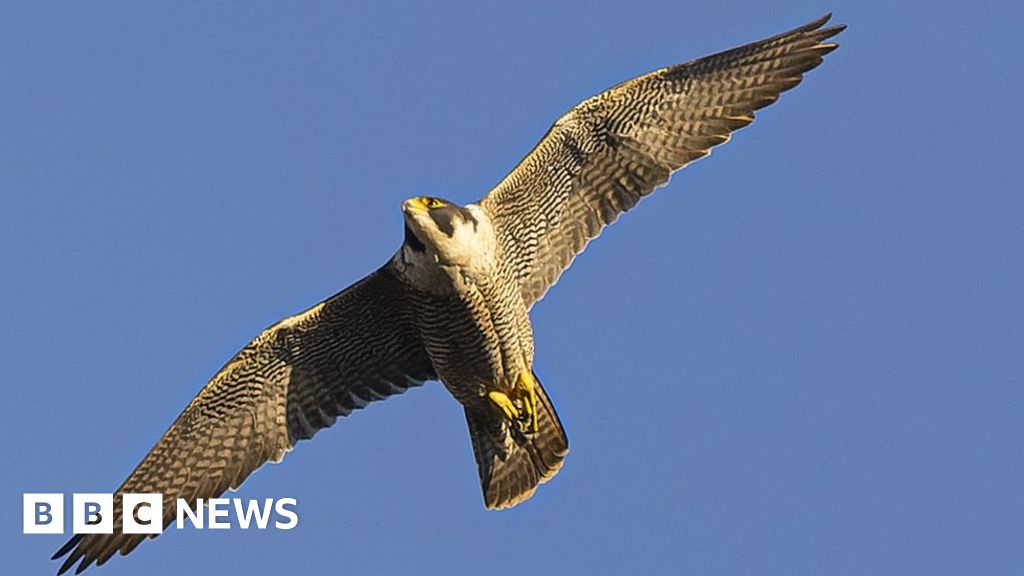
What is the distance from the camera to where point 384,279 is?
566 inches

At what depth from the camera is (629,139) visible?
14.7m

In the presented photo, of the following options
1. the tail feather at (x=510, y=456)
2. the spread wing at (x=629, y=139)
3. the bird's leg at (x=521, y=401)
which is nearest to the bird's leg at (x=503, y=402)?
the bird's leg at (x=521, y=401)

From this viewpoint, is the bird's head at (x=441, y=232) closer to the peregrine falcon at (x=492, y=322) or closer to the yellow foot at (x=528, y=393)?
the peregrine falcon at (x=492, y=322)

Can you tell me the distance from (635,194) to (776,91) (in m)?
1.17

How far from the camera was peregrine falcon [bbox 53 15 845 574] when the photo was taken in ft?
46.8

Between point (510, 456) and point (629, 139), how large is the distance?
2357 millimetres

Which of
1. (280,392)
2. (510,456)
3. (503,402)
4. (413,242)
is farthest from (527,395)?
(280,392)

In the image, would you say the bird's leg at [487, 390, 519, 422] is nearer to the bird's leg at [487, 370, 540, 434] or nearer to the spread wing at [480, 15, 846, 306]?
the bird's leg at [487, 370, 540, 434]

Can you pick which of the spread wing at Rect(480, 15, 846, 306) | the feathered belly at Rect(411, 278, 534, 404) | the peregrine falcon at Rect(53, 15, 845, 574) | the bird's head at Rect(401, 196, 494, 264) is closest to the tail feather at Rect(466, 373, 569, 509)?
the peregrine falcon at Rect(53, 15, 845, 574)

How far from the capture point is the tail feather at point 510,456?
14969mm

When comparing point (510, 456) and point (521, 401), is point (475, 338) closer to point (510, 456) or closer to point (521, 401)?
point (521, 401)

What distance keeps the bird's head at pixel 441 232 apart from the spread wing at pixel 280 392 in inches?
41.4

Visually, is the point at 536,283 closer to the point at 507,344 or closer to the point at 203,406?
the point at 507,344

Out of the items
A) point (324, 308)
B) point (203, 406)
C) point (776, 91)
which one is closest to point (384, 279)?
point (324, 308)
